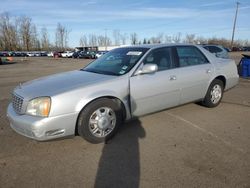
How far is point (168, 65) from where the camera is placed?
4688 millimetres

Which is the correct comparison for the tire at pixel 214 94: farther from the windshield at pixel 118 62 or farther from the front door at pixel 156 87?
the windshield at pixel 118 62

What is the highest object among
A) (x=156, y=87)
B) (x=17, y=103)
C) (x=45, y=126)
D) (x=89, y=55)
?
(x=156, y=87)

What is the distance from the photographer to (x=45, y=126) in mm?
3367

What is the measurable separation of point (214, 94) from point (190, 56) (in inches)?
48.2

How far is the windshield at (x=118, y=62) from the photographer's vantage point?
4.34 meters

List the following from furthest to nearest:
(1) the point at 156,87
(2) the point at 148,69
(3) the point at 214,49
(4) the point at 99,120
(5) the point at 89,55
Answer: (5) the point at 89,55 < (3) the point at 214,49 < (1) the point at 156,87 < (2) the point at 148,69 < (4) the point at 99,120

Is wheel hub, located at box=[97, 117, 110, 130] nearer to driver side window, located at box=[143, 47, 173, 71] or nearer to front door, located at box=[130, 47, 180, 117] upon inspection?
front door, located at box=[130, 47, 180, 117]

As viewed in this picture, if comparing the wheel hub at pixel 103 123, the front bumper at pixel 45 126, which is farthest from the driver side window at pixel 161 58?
the front bumper at pixel 45 126

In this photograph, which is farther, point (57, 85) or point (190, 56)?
point (190, 56)

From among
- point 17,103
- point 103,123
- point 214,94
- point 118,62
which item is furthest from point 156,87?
point 17,103

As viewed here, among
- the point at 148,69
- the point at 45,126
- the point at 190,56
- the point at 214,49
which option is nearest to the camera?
the point at 45,126

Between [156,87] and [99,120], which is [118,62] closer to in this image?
[156,87]

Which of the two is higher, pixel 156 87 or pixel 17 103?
pixel 156 87

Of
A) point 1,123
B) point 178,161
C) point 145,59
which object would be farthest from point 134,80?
point 1,123
